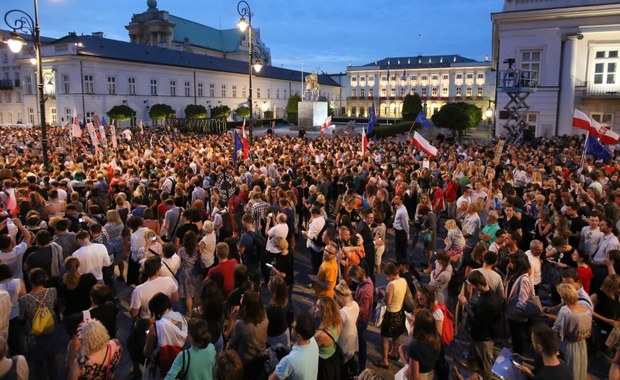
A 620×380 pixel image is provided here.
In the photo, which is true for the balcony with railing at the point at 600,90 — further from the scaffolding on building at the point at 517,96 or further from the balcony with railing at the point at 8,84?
the balcony with railing at the point at 8,84

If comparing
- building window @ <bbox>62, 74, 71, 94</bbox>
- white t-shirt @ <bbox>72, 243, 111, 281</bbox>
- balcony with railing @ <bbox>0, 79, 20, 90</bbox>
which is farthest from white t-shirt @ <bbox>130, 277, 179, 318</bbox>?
balcony with railing @ <bbox>0, 79, 20, 90</bbox>

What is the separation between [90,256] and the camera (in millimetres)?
6723

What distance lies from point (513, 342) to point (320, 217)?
153 inches

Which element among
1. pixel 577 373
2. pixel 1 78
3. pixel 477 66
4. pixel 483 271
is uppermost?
pixel 477 66

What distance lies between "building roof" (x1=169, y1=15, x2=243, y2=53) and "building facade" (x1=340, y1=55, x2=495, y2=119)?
87.2 feet

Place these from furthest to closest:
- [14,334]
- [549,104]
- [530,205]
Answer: [549,104], [530,205], [14,334]

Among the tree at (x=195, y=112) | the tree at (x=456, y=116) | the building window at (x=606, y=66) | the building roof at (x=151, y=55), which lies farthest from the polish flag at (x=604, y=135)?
the building roof at (x=151, y=55)

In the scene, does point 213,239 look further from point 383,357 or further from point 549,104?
point 549,104

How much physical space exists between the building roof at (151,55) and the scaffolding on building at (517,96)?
4300 cm

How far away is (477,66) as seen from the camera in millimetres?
96625

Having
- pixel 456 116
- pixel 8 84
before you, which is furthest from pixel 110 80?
pixel 456 116

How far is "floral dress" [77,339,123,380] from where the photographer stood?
4297 millimetres

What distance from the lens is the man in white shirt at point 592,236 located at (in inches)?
309

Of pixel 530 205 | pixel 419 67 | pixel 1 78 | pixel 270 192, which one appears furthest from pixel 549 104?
pixel 419 67
